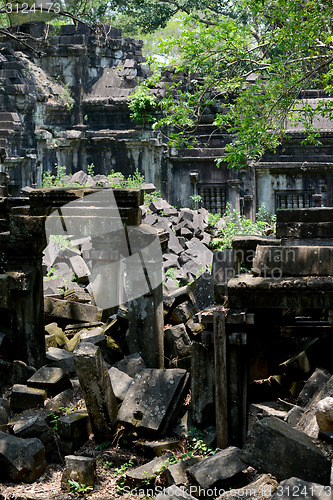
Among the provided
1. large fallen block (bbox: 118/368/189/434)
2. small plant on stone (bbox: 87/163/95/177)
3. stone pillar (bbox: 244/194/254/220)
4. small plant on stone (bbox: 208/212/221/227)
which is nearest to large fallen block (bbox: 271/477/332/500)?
large fallen block (bbox: 118/368/189/434)

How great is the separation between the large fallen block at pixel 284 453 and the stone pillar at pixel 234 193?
1447 centimetres

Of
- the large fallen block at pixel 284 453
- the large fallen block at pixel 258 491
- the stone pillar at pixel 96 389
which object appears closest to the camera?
the large fallen block at pixel 284 453

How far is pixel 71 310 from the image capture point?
764 centimetres

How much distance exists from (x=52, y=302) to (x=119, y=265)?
142cm

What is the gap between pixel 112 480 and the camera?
484 cm

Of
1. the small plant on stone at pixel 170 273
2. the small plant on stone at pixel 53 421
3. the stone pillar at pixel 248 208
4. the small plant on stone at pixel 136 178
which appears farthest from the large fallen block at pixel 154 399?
the stone pillar at pixel 248 208

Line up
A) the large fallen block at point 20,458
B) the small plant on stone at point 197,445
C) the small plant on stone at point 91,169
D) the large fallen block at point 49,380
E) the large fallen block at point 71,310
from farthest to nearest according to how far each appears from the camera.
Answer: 1. the small plant on stone at point 91,169
2. the large fallen block at point 71,310
3. the large fallen block at point 49,380
4. the small plant on stone at point 197,445
5. the large fallen block at point 20,458

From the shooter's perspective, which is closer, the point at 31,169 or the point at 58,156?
the point at 31,169

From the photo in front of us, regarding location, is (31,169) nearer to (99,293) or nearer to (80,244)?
(80,244)

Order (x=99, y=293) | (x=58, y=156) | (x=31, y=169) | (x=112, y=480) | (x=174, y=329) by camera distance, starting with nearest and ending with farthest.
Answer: (x=112, y=480), (x=174, y=329), (x=99, y=293), (x=31, y=169), (x=58, y=156)

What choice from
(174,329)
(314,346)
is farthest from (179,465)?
(174,329)

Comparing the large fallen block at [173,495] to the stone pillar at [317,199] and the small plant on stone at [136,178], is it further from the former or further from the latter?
the stone pillar at [317,199]

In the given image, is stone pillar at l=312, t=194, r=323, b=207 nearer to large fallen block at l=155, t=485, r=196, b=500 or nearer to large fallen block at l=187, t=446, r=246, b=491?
large fallen block at l=187, t=446, r=246, b=491

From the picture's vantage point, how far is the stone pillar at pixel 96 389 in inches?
202
